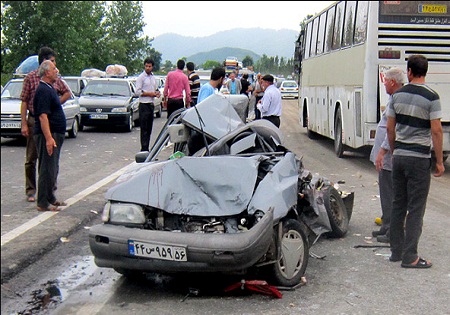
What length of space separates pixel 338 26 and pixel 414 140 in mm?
10841

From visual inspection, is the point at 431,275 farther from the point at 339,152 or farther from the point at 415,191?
the point at 339,152

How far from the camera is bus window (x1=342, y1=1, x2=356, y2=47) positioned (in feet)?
50.2

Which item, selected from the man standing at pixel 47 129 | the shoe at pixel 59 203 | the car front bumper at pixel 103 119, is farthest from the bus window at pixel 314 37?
the man standing at pixel 47 129

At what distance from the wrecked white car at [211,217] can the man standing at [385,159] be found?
1.22m

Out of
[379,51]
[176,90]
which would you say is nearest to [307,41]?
[176,90]

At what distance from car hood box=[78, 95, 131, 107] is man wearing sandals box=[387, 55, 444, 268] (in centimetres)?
1619

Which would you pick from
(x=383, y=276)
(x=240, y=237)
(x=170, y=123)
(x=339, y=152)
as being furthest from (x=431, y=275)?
(x=339, y=152)

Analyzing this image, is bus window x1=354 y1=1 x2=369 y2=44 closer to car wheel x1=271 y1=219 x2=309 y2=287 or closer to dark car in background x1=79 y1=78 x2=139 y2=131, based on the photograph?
car wheel x1=271 y1=219 x2=309 y2=287

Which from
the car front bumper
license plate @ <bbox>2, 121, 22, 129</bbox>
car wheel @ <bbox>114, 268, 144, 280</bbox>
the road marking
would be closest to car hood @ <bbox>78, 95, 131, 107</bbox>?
the car front bumper

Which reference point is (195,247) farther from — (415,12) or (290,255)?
(415,12)

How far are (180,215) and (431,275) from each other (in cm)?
252

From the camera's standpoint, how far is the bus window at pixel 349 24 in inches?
603

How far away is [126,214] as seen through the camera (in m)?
5.79

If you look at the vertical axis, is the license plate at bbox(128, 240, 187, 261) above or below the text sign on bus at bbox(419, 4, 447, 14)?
below
